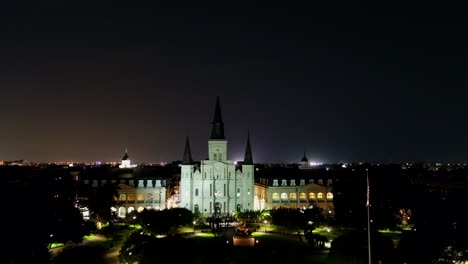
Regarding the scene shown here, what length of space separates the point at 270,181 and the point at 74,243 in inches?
2325

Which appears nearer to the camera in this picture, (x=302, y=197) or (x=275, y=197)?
(x=275, y=197)

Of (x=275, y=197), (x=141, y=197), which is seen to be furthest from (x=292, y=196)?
(x=141, y=197)

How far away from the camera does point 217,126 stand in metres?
116

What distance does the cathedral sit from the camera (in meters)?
115

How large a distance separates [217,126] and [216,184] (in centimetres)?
1257

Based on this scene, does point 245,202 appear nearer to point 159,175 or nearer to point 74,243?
point 159,175

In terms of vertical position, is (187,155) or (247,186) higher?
(187,155)

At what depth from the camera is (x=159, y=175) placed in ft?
404

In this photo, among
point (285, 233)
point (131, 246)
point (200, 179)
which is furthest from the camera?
point (200, 179)

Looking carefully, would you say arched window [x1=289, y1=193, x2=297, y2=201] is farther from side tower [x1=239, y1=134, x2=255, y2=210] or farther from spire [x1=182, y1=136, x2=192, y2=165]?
spire [x1=182, y1=136, x2=192, y2=165]

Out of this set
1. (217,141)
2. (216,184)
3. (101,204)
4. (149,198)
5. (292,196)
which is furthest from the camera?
(292,196)

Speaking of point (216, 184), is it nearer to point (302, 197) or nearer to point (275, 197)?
point (275, 197)

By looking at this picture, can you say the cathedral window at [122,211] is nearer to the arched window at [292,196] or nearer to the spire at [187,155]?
the spire at [187,155]

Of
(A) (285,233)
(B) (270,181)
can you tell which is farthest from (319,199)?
(A) (285,233)
